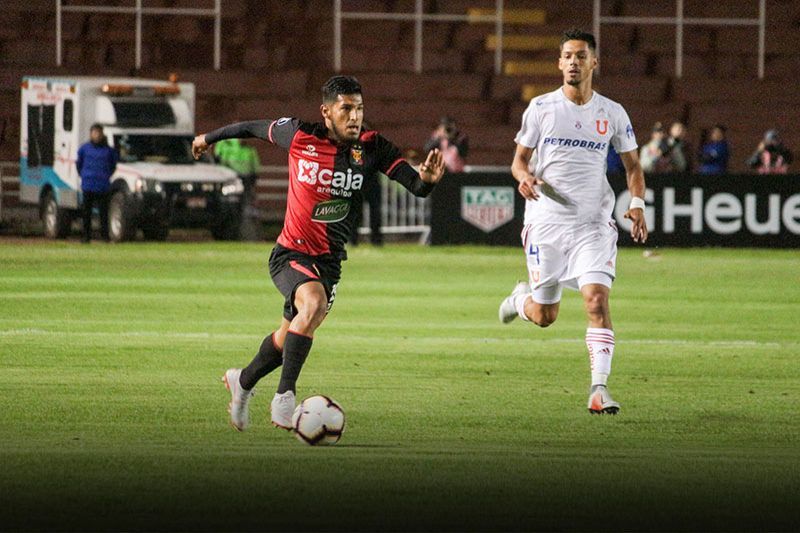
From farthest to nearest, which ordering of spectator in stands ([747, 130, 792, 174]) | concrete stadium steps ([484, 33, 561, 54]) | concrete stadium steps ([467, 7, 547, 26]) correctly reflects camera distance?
concrete stadium steps ([467, 7, 547, 26]) < concrete stadium steps ([484, 33, 561, 54]) < spectator in stands ([747, 130, 792, 174])

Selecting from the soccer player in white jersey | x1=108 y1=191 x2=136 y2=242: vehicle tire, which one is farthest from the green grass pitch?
x1=108 y1=191 x2=136 y2=242: vehicle tire

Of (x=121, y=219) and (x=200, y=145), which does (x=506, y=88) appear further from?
(x=200, y=145)

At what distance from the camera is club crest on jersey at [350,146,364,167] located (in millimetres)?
9078

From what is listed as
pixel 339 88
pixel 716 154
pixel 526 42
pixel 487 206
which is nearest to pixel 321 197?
pixel 339 88

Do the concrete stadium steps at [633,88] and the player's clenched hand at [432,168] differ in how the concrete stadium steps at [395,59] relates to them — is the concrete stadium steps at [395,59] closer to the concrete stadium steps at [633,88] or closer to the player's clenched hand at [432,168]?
the concrete stadium steps at [633,88]

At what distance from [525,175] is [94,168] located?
1795 cm

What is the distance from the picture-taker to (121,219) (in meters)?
28.2

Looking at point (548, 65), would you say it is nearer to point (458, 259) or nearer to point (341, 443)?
point (458, 259)

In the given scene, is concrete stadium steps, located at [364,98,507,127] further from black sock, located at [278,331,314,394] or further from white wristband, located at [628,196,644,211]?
black sock, located at [278,331,314,394]

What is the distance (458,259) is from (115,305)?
8654 millimetres

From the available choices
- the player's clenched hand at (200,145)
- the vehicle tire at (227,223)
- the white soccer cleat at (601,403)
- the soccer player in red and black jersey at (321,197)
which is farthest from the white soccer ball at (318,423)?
the vehicle tire at (227,223)

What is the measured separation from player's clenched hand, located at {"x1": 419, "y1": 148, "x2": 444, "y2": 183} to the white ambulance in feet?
64.9

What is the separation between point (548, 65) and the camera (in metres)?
38.6

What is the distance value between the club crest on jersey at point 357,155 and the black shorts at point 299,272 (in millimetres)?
514
